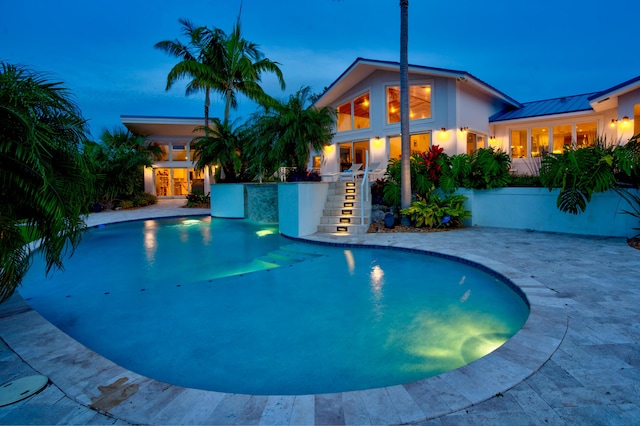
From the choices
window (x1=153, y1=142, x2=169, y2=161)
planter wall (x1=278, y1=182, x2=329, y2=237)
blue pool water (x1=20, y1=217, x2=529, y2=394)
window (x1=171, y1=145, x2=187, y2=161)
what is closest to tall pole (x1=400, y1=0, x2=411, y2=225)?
planter wall (x1=278, y1=182, x2=329, y2=237)

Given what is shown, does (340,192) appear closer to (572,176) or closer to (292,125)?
(292,125)

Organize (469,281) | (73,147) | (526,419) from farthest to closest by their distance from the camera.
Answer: (469,281) → (73,147) → (526,419)

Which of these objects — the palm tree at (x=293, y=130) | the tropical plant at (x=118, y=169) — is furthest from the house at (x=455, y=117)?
the tropical plant at (x=118, y=169)

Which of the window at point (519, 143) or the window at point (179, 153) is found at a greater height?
the window at point (179, 153)

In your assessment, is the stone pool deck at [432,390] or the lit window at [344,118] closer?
the stone pool deck at [432,390]

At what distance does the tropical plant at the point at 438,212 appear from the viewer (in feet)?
33.4

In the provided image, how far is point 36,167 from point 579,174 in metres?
9.26

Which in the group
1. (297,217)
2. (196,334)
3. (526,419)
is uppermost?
(297,217)

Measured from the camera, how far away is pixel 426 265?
7.05 metres

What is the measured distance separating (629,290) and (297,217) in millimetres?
7258

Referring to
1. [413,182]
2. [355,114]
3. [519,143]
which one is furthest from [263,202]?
[519,143]

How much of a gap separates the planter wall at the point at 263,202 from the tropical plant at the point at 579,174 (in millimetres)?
9441

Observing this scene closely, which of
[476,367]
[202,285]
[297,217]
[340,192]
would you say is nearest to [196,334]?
[202,285]

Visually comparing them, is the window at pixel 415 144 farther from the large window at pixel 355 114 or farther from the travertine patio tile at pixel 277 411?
the travertine patio tile at pixel 277 411
